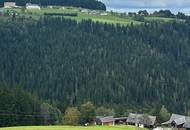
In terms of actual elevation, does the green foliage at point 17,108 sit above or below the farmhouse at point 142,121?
above

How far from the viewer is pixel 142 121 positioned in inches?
4769

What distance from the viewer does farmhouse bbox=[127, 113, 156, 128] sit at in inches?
4651

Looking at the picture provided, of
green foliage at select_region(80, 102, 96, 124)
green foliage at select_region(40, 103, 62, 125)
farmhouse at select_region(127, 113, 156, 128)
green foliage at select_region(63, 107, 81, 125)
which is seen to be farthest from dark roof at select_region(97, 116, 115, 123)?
green foliage at select_region(63, 107, 81, 125)

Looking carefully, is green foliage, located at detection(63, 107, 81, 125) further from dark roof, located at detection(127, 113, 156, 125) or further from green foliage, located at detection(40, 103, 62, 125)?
dark roof, located at detection(127, 113, 156, 125)

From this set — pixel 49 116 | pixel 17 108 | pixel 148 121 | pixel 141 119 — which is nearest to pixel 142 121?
pixel 141 119

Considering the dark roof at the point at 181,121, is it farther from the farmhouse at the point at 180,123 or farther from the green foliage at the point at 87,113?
the green foliage at the point at 87,113

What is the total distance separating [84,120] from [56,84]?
76.6 meters

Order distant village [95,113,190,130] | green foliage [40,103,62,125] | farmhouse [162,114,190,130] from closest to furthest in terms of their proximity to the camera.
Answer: green foliage [40,103,62,125] → distant village [95,113,190,130] → farmhouse [162,114,190,130]

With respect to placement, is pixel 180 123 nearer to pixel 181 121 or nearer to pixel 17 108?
pixel 181 121

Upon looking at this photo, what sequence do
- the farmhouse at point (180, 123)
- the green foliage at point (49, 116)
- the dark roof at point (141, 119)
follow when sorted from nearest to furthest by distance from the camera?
the green foliage at point (49, 116) < the dark roof at point (141, 119) < the farmhouse at point (180, 123)

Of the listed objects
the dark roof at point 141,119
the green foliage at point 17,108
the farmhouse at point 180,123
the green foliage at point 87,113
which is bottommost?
the farmhouse at point 180,123

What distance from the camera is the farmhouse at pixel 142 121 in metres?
118

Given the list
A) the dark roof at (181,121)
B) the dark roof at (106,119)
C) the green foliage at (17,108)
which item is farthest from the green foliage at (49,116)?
the dark roof at (181,121)

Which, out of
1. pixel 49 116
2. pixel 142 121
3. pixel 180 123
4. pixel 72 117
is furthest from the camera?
pixel 180 123
